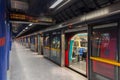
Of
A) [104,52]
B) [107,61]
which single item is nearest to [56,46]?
[104,52]

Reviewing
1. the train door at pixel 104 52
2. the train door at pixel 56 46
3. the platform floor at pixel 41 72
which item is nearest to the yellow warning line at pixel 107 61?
the train door at pixel 104 52

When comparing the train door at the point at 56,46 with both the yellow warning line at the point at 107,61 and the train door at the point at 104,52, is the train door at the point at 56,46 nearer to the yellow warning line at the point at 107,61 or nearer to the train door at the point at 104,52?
the train door at the point at 104,52

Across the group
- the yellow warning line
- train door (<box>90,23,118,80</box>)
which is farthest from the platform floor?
the yellow warning line

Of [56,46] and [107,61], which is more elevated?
[56,46]

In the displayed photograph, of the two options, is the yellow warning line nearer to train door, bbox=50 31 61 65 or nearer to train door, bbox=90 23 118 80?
train door, bbox=90 23 118 80

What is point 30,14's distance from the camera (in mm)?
8211

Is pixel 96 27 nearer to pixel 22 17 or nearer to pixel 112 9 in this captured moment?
pixel 112 9

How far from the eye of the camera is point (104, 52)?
495 centimetres

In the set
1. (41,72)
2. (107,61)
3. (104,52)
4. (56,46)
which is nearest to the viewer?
(107,61)

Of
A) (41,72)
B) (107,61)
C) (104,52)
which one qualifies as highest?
(104,52)

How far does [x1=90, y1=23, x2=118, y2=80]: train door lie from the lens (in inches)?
175

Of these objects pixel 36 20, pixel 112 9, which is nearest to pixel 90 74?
pixel 112 9

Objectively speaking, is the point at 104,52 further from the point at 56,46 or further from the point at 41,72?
the point at 56,46

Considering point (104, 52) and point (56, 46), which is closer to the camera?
point (104, 52)
